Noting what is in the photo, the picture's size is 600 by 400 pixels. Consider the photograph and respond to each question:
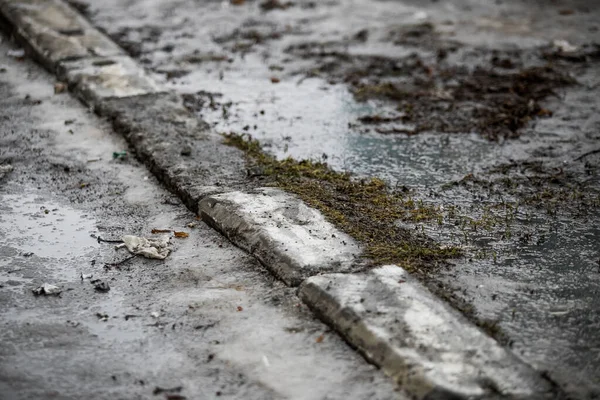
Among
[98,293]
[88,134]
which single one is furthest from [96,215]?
[88,134]

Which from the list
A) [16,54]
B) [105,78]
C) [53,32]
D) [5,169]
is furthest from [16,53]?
[5,169]

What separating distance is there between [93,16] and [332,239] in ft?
15.3

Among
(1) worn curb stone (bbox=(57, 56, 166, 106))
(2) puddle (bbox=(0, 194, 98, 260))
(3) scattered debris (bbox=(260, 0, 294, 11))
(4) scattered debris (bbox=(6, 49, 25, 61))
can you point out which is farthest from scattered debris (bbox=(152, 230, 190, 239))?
(3) scattered debris (bbox=(260, 0, 294, 11))

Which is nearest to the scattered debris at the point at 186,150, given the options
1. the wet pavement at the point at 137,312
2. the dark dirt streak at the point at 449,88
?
the wet pavement at the point at 137,312

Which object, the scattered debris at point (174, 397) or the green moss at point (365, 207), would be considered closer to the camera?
the scattered debris at point (174, 397)

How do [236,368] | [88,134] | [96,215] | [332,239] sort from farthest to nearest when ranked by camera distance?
[88,134] → [96,215] → [332,239] → [236,368]

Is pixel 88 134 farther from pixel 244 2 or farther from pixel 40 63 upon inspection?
pixel 244 2

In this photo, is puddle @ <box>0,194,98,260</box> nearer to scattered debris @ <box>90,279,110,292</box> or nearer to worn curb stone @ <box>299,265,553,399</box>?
scattered debris @ <box>90,279,110,292</box>

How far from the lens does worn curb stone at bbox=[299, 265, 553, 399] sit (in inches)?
87.1

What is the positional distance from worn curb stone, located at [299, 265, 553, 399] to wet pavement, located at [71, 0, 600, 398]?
0.14 meters

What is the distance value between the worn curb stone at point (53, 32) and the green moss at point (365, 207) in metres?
2.01

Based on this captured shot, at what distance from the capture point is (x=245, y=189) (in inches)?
137

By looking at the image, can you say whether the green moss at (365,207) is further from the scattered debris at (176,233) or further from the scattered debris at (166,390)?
the scattered debris at (166,390)

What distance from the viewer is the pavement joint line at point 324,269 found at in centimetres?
226
